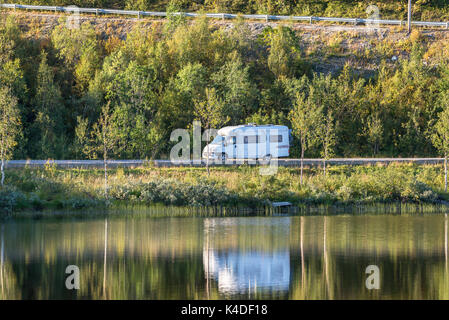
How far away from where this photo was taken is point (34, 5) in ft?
225

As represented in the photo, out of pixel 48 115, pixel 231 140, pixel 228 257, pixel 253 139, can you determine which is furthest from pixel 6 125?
pixel 228 257

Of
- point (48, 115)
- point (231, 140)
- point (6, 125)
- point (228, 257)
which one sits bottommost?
point (228, 257)

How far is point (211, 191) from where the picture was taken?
122 feet

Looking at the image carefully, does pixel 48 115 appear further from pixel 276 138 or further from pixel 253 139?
pixel 276 138

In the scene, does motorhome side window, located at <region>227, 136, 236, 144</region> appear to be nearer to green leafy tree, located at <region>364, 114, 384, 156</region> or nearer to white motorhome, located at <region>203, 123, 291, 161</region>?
white motorhome, located at <region>203, 123, 291, 161</region>

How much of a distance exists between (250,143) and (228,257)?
21898 mm

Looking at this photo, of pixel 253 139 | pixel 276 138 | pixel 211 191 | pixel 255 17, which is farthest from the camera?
pixel 255 17

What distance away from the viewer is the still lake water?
2077 centimetres

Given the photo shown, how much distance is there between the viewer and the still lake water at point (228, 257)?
68.1 ft

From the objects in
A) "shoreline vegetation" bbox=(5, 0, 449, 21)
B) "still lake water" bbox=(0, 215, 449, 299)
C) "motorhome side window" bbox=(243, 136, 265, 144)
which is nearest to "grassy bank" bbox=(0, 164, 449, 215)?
"still lake water" bbox=(0, 215, 449, 299)

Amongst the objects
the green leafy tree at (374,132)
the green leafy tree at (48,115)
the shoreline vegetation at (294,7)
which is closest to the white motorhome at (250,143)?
the green leafy tree at (374,132)

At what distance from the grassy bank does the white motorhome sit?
4668 millimetres
